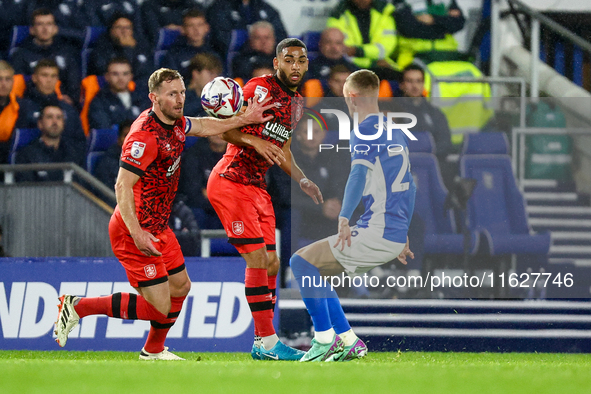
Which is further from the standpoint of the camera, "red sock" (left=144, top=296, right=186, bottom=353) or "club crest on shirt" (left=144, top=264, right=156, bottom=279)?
"red sock" (left=144, top=296, right=186, bottom=353)

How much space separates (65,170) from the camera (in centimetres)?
680

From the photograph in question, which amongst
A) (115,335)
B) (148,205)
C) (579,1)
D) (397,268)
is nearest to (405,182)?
(397,268)

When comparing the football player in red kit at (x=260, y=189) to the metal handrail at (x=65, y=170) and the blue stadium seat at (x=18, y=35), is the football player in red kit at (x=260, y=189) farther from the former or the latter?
the blue stadium seat at (x=18, y=35)

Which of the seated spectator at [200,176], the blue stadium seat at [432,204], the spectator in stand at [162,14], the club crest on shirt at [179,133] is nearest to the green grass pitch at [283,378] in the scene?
the club crest on shirt at [179,133]

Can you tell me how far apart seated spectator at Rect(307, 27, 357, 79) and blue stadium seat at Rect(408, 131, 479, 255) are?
2556 millimetres

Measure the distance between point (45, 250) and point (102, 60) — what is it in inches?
112

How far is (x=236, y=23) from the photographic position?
29.5 ft

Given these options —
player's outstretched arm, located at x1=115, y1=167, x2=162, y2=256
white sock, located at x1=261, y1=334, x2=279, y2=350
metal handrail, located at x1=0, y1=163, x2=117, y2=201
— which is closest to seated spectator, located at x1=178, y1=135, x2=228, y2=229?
metal handrail, located at x1=0, y1=163, x2=117, y2=201

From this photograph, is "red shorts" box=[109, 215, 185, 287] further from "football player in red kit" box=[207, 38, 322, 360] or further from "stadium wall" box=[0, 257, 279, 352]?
"stadium wall" box=[0, 257, 279, 352]

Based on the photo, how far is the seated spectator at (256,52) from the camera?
27.6 feet

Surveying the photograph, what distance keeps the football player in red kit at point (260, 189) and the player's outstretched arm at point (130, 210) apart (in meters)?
0.63

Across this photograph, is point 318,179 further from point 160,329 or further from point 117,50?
point 117,50

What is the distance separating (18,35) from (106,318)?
439cm

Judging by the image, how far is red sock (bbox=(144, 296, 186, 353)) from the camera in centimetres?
530
